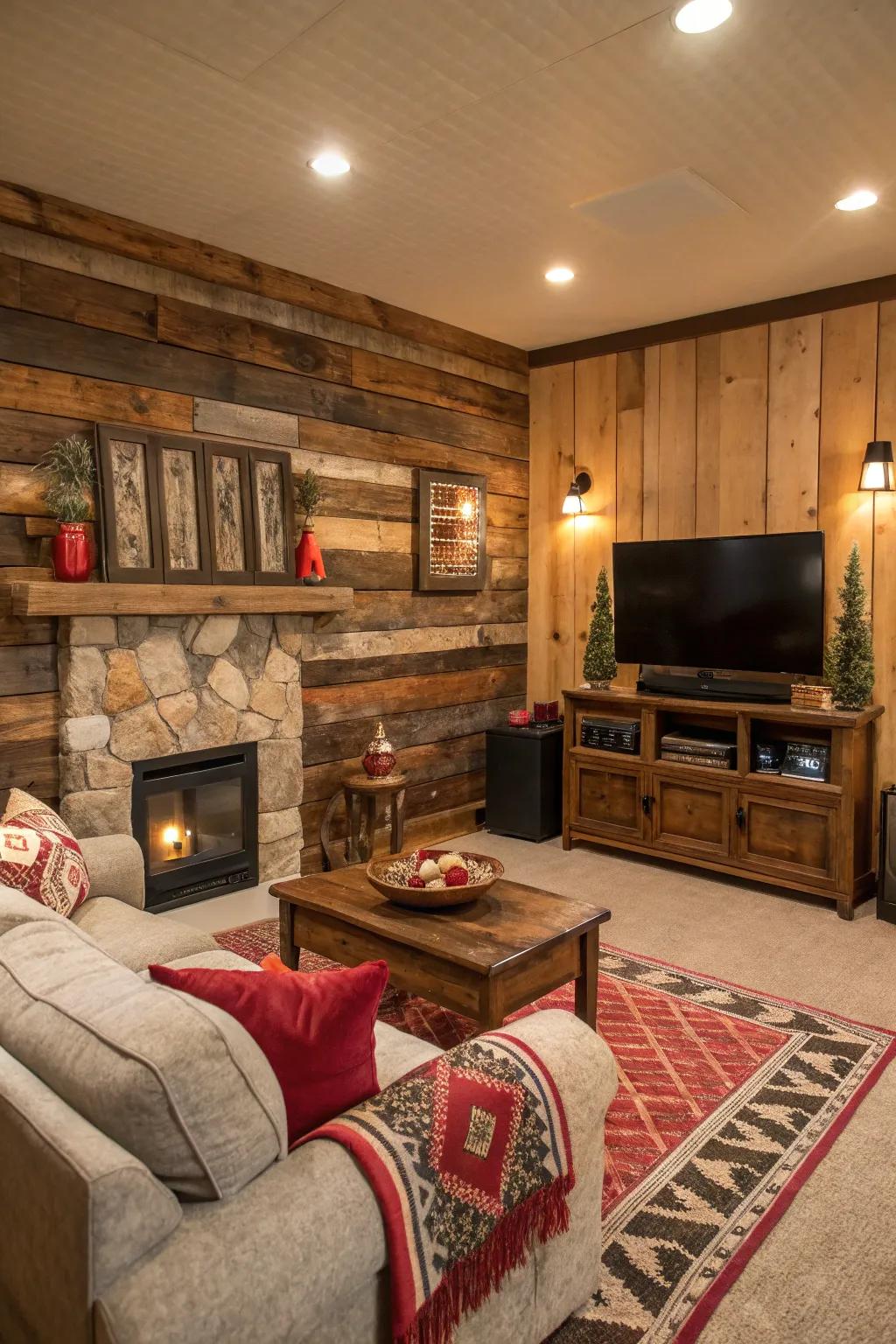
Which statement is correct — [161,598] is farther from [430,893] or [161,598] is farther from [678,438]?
[678,438]

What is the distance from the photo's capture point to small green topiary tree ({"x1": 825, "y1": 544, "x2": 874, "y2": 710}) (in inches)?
167

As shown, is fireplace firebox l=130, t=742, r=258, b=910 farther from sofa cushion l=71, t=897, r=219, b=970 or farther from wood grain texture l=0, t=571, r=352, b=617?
sofa cushion l=71, t=897, r=219, b=970

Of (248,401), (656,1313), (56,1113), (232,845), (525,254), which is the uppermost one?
(525,254)

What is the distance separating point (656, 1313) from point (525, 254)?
381 cm

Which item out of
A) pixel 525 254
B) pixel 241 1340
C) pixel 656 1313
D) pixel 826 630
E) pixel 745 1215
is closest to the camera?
pixel 241 1340

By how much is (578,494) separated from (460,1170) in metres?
4.41

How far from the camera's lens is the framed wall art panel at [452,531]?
5031 mm

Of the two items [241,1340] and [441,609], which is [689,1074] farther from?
[441,609]

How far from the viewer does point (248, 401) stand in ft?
13.6

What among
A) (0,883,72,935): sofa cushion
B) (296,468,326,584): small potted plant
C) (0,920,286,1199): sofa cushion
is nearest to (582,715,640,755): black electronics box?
(296,468,326,584): small potted plant

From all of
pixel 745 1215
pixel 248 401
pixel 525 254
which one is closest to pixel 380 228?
pixel 525 254

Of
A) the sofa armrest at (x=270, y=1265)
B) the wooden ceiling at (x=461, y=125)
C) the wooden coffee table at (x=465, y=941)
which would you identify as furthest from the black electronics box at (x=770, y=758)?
the sofa armrest at (x=270, y=1265)

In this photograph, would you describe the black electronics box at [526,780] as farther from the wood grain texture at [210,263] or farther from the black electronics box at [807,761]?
the wood grain texture at [210,263]

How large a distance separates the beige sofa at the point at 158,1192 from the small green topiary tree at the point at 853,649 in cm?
336
